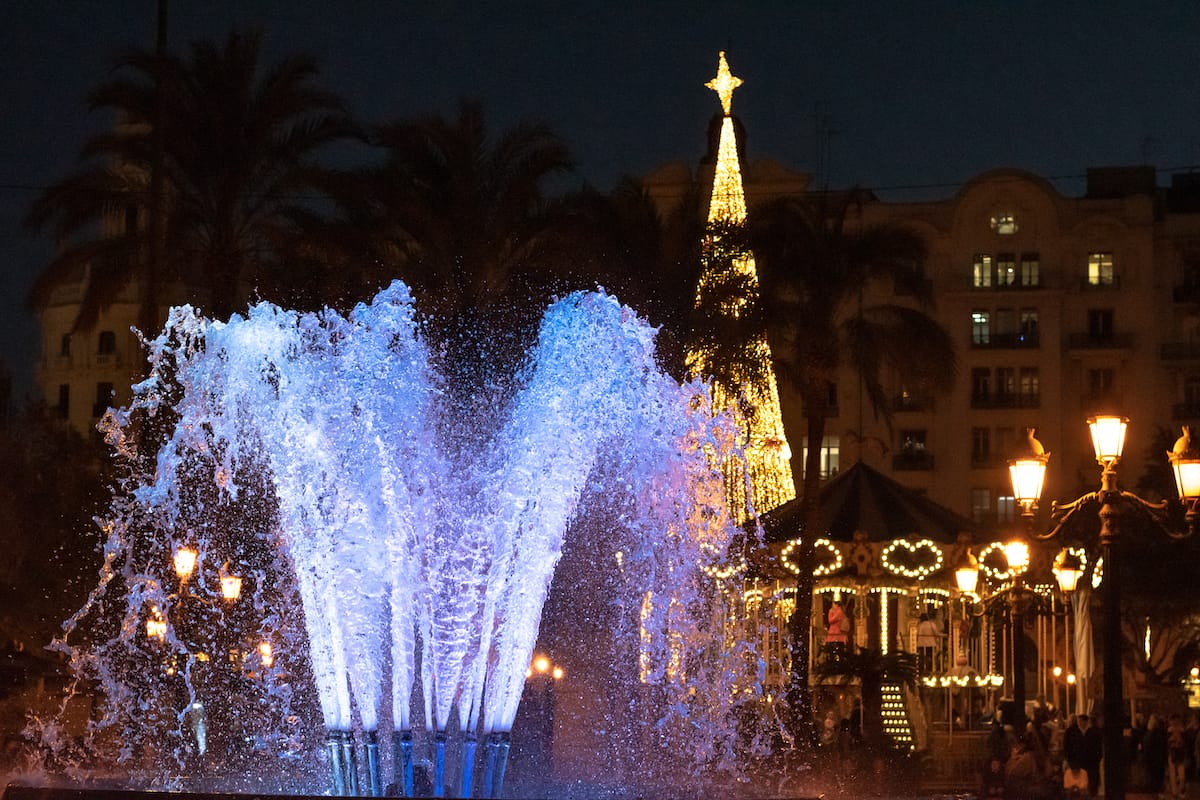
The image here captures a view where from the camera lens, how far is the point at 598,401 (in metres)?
17.2

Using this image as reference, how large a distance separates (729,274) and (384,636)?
527 inches

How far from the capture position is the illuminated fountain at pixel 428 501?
50.3 ft

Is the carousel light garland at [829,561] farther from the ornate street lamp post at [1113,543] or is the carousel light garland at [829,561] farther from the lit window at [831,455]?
the lit window at [831,455]

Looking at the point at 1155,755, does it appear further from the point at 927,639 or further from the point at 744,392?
the point at 744,392

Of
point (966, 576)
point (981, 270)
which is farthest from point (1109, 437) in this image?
point (981, 270)

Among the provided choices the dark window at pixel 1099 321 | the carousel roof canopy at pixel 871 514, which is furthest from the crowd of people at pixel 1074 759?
the dark window at pixel 1099 321

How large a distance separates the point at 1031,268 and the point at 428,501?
46.1 metres

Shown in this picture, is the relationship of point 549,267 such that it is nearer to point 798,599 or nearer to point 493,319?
point 493,319

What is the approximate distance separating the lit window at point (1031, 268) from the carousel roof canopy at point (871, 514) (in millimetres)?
Result: 29096

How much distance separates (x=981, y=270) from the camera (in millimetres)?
59281

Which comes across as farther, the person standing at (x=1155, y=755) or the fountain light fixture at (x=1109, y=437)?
the person standing at (x=1155, y=755)

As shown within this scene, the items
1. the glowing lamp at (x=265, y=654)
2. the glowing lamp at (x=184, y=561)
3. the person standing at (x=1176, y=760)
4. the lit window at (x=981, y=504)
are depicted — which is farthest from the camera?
the lit window at (x=981, y=504)

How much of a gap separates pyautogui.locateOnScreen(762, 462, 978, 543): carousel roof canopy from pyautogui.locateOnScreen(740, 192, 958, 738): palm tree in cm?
82

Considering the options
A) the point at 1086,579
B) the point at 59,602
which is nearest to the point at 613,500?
the point at 1086,579
